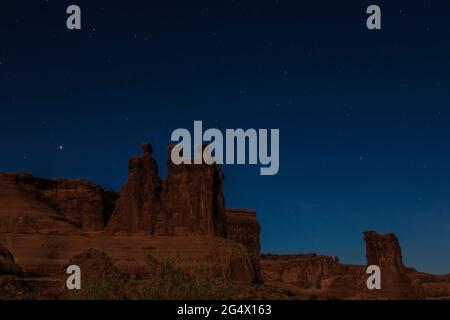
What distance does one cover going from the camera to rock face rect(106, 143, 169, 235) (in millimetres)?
94438

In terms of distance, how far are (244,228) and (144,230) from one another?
8291 cm

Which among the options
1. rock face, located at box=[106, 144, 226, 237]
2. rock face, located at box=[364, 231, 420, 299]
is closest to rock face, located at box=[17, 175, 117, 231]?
rock face, located at box=[106, 144, 226, 237]

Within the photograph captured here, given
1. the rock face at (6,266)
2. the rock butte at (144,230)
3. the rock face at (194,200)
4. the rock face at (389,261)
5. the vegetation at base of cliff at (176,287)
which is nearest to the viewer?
the vegetation at base of cliff at (176,287)

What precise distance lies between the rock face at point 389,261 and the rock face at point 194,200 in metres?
27.4

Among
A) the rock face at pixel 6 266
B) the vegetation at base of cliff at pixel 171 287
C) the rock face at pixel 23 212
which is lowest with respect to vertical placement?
the vegetation at base of cliff at pixel 171 287

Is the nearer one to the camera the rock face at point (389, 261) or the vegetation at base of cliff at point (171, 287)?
the vegetation at base of cliff at point (171, 287)

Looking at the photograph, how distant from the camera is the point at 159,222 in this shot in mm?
95125

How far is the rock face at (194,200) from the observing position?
93.2m

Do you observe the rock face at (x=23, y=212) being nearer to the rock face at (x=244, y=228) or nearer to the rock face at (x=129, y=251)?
the rock face at (x=129, y=251)

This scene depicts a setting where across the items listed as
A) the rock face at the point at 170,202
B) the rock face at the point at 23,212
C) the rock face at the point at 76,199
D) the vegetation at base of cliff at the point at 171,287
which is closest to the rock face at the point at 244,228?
the rock face at the point at 76,199

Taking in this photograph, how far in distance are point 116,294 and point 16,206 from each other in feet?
286
